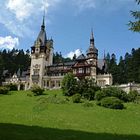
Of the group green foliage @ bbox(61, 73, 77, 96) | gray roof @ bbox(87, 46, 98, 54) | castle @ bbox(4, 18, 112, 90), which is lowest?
green foliage @ bbox(61, 73, 77, 96)

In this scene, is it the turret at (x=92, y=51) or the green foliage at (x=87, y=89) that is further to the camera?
the turret at (x=92, y=51)

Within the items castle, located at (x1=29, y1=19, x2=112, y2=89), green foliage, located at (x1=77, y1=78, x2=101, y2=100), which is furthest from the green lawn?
castle, located at (x1=29, y1=19, x2=112, y2=89)

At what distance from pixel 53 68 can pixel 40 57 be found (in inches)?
226

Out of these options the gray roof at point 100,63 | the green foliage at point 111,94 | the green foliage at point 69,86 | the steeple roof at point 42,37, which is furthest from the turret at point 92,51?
the green foliage at point 111,94

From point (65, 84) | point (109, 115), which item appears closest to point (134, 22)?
point (109, 115)

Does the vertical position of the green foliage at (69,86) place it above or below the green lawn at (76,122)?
above

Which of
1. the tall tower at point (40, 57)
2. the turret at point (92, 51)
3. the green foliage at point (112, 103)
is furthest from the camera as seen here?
the tall tower at point (40, 57)

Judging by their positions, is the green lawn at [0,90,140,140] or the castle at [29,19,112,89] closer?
the green lawn at [0,90,140,140]

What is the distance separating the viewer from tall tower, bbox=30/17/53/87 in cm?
10838

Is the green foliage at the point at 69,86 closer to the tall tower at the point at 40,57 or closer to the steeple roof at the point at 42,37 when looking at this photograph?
the tall tower at the point at 40,57

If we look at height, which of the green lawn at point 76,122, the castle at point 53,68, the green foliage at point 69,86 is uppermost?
the castle at point 53,68

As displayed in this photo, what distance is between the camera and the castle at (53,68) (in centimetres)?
10038

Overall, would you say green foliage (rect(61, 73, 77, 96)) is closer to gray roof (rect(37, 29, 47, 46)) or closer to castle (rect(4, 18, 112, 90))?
castle (rect(4, 18, 112, 90))

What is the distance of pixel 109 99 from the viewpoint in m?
52.8
